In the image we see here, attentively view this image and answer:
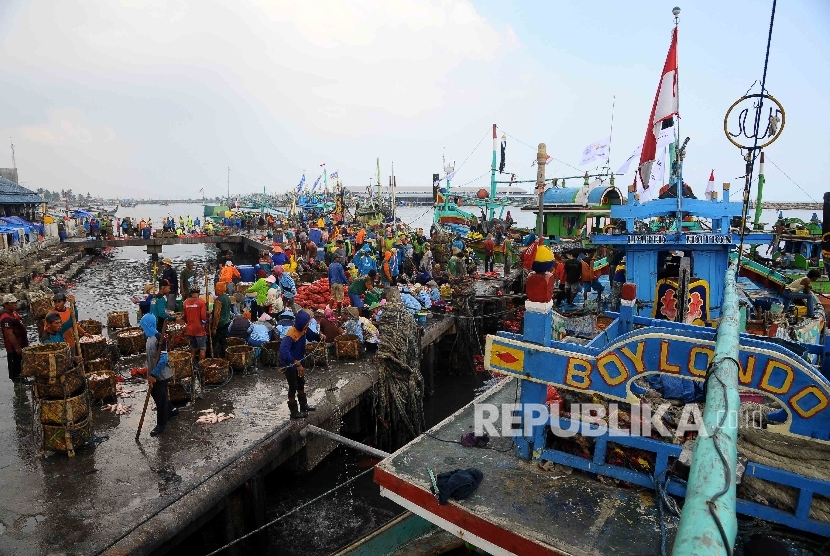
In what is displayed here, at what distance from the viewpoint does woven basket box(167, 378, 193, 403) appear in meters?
8.85

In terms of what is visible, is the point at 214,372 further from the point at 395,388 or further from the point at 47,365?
the point at 395,388

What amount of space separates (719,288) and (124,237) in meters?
39.4

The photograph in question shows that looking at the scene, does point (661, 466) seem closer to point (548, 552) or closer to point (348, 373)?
point (548, 552)

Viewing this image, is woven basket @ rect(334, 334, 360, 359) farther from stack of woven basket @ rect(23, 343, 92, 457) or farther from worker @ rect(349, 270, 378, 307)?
stack of woven basket @ rect(23, 343, 92, 457)

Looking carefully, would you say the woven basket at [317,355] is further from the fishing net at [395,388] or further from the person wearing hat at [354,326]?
the fishing net at [395,388]

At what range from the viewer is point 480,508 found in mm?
4484

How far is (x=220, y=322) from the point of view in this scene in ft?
36.6

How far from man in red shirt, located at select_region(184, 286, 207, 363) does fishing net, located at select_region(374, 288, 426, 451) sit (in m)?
3.70

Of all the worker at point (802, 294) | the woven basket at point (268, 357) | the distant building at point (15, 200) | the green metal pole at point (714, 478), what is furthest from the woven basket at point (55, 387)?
the distant building at point (15, 200)

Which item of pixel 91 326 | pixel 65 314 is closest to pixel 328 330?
pixel 65 314

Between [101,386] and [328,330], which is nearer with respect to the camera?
[101,386]

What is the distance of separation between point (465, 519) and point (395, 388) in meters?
6.13

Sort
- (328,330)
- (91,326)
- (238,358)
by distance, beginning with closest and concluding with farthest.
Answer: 1. (238,358)
2. (328,330)
3. (91,326)

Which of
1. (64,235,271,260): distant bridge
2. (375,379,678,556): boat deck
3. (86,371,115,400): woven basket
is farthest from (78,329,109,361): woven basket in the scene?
(64,235,271,260): distant bridge
